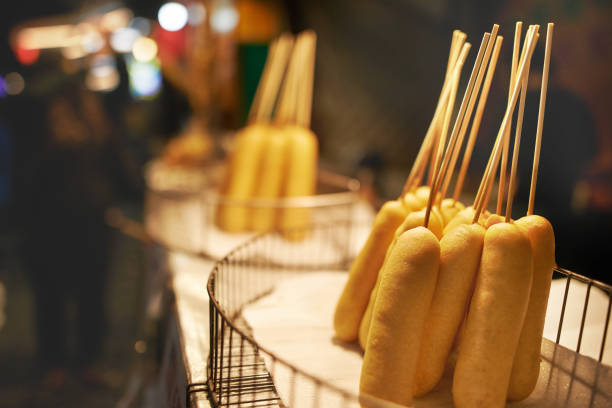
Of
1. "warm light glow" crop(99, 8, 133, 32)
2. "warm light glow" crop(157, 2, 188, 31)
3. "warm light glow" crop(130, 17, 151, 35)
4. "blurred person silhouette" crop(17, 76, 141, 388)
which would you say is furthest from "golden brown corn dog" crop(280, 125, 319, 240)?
"warm light glow" crop(130, 17, 151, 35)

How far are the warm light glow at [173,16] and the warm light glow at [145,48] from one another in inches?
10.2

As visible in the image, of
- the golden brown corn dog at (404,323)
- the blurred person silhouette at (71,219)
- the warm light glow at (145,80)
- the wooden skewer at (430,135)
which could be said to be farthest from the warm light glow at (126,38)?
the golden brown corn dog at (404,323)

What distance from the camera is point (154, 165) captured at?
2846 mm

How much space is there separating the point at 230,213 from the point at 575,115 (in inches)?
41.7

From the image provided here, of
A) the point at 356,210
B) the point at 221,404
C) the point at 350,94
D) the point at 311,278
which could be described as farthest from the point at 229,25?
the point at 221,404

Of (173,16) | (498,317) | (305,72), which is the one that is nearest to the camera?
(498,317)

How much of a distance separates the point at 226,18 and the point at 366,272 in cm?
421

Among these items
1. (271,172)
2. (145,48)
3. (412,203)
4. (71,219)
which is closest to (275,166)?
(271,172)

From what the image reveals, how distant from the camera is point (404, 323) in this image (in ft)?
2.19

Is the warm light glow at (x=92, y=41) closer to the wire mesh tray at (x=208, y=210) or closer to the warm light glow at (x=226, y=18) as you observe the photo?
the wire mesh tray at (x=208, y=210)

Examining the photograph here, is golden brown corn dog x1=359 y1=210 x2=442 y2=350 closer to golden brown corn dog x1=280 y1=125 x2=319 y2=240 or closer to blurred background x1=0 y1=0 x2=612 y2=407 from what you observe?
blurred background x1=0 y1=0 x2=612 y2=407

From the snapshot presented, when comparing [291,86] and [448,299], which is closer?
[448,299]

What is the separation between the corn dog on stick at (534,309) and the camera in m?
0.69

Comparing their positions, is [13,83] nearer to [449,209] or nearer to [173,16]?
[173,16]
